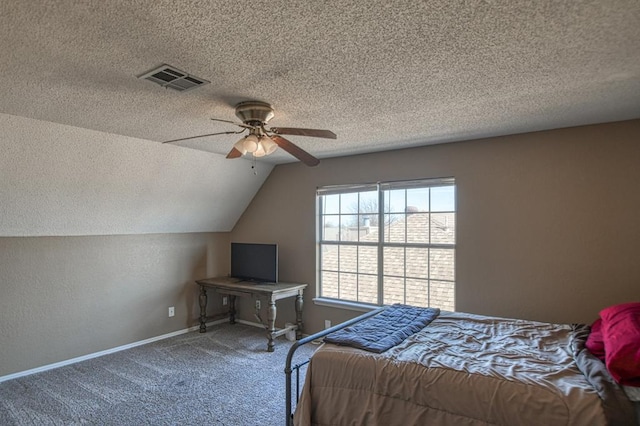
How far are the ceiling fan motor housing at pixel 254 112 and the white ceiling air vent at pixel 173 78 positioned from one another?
1.34 feet

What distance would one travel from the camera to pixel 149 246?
4844 mm

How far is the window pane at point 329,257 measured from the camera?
4840mm

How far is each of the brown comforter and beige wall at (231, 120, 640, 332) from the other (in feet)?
2.58

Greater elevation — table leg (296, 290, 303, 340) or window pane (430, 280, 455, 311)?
window pane (430, 280, 455, 311)

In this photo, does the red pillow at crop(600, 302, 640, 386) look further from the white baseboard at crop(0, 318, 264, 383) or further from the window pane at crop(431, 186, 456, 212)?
the white baseboard at crop(0, 318, 264, 383)

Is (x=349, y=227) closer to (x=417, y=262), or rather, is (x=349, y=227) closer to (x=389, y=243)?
(x=389, y=243)

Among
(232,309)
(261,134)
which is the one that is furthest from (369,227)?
(232,309)

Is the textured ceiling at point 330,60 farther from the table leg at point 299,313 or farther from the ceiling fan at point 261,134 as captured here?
the table leg at point 299,313

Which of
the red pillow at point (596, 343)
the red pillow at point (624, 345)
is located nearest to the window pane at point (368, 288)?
the red pillow at point (596, 343)

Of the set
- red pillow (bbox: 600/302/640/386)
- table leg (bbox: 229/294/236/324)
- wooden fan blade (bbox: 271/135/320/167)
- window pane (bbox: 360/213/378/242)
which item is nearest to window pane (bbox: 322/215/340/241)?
window pane (bbox: 360/213/378/242)

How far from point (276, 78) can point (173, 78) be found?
609 millimetres

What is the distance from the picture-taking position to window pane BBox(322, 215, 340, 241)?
4.84m

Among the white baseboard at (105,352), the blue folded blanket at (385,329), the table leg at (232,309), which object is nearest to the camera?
the blue folded blanket at (385,329)

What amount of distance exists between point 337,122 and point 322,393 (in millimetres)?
2105
